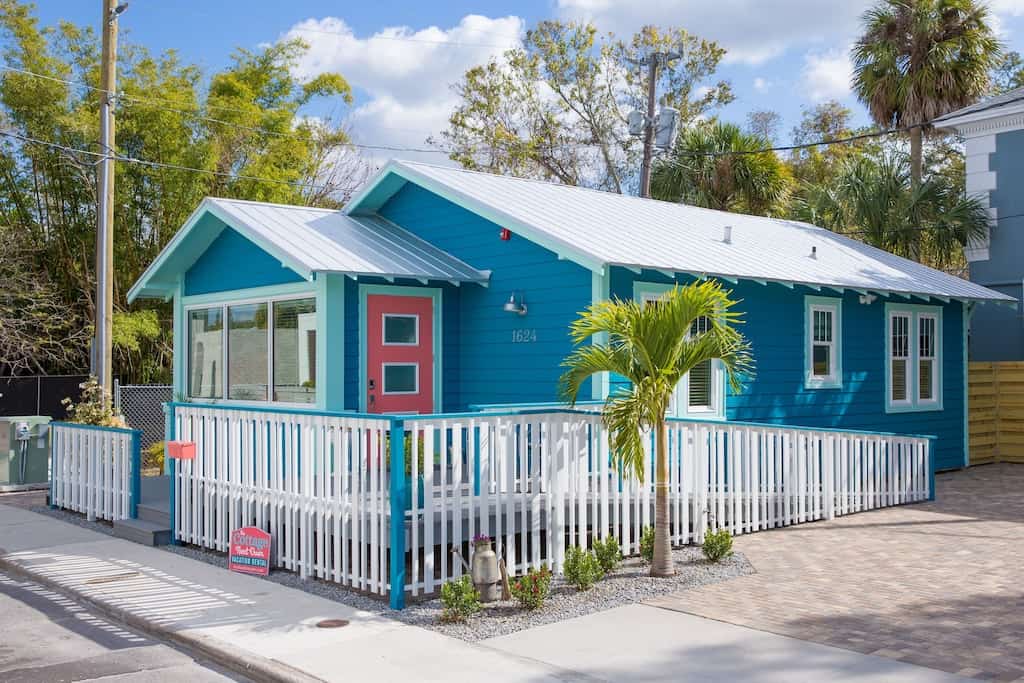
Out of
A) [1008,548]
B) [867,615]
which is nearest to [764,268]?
[1008,548]

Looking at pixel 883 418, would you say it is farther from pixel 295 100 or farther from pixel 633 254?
pixel 295 100

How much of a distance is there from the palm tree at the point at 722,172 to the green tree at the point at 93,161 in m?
10.3

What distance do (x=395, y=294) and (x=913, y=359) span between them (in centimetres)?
860

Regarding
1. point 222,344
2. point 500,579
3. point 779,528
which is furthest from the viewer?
point 222,344

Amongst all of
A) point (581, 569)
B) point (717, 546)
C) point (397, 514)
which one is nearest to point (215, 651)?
point (397, 514)

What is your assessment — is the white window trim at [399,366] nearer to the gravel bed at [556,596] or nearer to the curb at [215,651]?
the gravel bed at [556,596]

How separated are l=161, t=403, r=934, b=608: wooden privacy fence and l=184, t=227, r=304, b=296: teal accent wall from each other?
3121 millimetres

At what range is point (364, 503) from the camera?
26.2ft

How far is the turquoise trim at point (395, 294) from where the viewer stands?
12289mm

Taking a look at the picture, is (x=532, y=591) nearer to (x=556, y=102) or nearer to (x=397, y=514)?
(x=397, y=514)

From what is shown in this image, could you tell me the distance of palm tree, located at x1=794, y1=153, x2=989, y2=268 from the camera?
66.2 ft

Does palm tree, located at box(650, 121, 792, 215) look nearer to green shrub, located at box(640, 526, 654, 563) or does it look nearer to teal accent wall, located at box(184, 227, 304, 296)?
teal accent wall, located at box(184, 227, 304, 296)

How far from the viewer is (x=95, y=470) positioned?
12188 millimetres

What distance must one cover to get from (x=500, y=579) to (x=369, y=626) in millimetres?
1219
